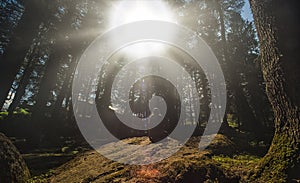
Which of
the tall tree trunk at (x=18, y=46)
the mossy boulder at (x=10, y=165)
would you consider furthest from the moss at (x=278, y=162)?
the tall tree trunk at (x=18, y=46)

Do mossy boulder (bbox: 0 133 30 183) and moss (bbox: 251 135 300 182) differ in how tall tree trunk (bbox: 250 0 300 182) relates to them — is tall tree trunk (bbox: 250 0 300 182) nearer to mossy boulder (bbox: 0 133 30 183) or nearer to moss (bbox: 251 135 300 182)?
moss (bbox: 251 135 300 182)

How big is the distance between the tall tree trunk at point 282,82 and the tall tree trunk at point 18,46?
7.87 meters

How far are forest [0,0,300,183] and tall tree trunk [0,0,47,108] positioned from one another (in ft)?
Answer: 0.12

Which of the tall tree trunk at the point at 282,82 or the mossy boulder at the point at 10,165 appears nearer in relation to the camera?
the tall tree trunk at the point at 282,82

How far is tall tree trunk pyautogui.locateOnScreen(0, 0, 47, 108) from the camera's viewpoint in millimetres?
6941

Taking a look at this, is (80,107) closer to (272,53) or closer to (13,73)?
(13,73)

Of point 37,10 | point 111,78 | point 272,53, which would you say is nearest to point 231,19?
point 111,78

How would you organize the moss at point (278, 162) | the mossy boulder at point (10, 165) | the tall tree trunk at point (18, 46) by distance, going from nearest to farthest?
the moss at point (278, 162) → the mossy boulder at point (10, 165) → the tall tree trunk at point (18, 46)

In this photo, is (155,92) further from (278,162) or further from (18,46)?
(278,162)

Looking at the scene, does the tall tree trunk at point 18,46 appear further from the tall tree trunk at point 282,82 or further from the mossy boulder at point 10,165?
the tall tree trunk at point 282,82

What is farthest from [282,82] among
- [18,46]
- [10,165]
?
[18,46]

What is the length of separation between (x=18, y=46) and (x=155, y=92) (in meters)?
7.04

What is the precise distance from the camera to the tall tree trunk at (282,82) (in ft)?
8.57

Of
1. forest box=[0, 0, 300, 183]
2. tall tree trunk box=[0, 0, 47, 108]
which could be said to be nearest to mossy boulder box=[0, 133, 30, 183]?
forest box=[0, 0, 300, 183]
